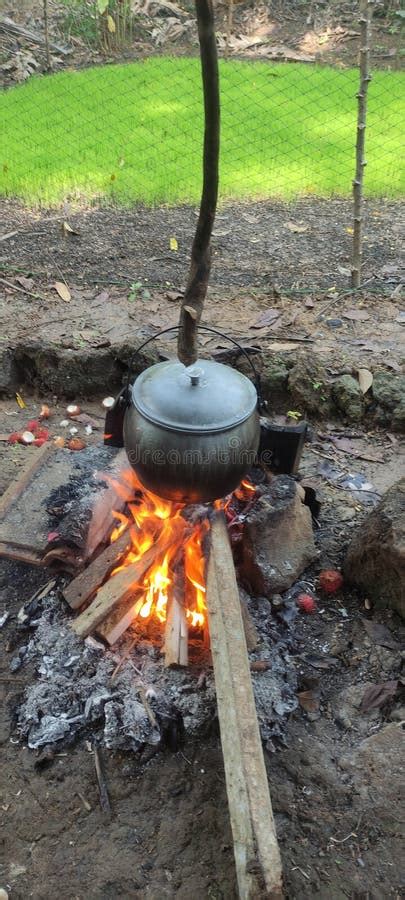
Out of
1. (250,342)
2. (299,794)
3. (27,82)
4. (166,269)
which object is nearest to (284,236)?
(166,269)

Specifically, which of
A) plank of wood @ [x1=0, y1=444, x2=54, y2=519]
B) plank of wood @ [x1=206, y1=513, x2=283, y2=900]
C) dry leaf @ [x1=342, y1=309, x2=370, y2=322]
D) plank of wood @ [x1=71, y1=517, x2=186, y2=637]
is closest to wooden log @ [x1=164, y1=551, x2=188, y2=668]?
plank of wood @ [x1=71, y1=517, x2=186, y2=637]

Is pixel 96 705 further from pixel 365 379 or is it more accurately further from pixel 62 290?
pixel 62 290

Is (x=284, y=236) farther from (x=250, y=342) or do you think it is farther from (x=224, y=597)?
(x=224, y=597)

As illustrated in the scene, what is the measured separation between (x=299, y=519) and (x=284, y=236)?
13.8 ft

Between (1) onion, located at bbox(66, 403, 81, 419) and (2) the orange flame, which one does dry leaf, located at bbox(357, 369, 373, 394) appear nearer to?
(2) the orange flame

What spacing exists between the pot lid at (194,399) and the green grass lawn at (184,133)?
5.35 metres

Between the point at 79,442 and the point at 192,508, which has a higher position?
the point at 192,508

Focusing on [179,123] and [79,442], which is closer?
[79,442]

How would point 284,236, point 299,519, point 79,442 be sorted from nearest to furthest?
point 299,519 < point 79,442 < point 284,236

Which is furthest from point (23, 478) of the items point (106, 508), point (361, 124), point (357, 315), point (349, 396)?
point (361, 124)

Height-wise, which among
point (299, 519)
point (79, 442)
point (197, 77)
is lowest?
point (79, 442)

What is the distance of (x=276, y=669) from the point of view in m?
3.10

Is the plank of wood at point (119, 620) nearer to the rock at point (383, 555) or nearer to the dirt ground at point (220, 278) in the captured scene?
the rock at point (383, 555)

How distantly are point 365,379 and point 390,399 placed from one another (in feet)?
0.75
